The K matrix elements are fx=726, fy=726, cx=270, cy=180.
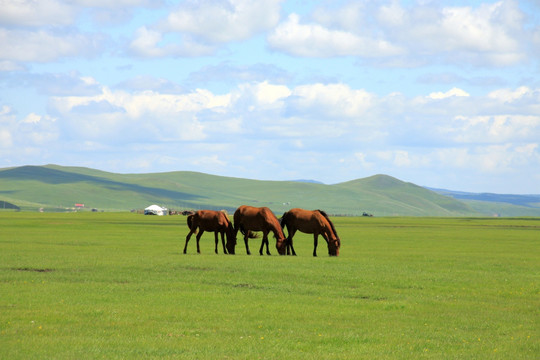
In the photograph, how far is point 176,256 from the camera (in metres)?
39.2

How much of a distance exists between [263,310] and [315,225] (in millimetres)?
21137

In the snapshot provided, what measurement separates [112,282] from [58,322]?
834 centimetres

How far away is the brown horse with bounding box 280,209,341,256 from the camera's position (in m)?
41.2

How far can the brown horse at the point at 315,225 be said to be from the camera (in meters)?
41.2

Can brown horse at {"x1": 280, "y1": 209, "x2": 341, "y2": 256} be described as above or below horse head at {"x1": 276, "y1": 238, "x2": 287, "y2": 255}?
above

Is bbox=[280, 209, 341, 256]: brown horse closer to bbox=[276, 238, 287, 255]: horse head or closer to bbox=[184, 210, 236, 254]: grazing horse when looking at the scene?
bbox=[276, 238, 287, 255]: horse head

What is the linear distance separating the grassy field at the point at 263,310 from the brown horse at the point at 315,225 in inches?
238

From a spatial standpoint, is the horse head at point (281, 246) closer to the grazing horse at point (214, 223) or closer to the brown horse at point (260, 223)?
the brown horse at point (260, 223)

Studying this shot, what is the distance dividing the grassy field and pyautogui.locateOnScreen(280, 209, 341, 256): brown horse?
604cm

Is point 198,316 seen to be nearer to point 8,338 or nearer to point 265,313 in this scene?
point 265,313

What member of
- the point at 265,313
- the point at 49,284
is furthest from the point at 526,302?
the point at 49,284

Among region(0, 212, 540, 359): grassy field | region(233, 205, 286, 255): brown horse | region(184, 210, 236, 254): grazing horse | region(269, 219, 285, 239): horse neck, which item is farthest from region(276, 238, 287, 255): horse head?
region(0, 212, 540, 359): grassy field

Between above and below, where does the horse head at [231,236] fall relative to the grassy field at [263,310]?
above

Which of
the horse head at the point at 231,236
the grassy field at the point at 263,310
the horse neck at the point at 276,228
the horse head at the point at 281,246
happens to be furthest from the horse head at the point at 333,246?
the grassy field at the point at 263,310
